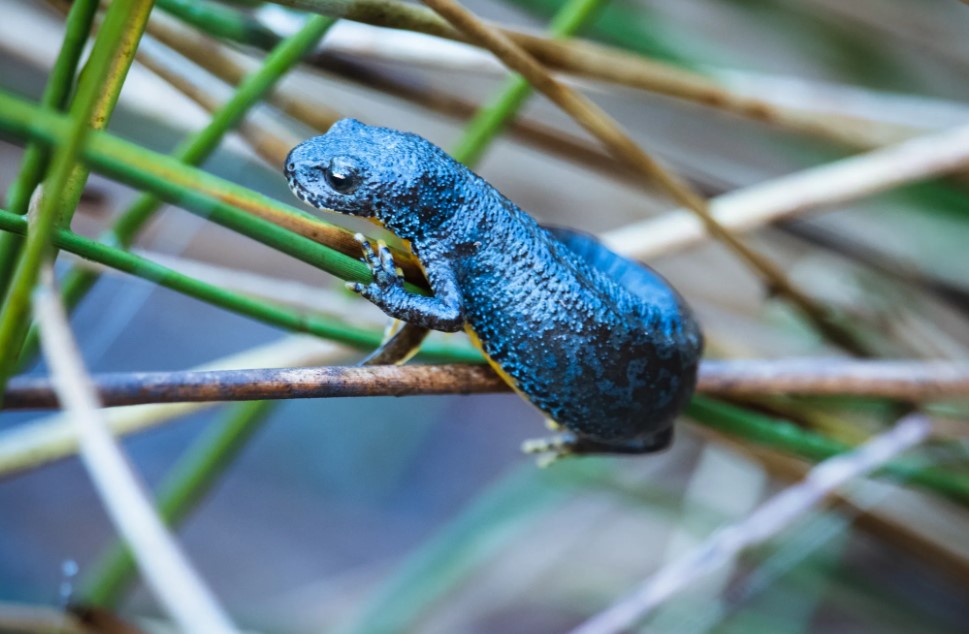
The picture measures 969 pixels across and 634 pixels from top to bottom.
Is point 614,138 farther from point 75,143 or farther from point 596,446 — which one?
point 75,143

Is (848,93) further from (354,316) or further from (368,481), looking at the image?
(368,481)

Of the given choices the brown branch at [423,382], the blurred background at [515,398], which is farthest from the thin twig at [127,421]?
the brown branch at [423,382]

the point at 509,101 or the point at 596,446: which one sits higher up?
the point at 509,101

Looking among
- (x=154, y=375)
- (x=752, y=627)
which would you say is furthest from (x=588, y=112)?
(x=752, y=627)

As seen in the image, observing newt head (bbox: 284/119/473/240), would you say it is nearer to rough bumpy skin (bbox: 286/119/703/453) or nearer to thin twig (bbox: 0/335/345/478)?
rough bumpy skin (bbox: 286/119/703/453)

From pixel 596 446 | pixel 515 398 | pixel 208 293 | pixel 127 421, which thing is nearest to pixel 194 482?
pixel 127 421

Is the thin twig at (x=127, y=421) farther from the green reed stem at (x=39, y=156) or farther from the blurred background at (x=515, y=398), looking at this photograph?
the green reed stem at (x=39, y=156)
